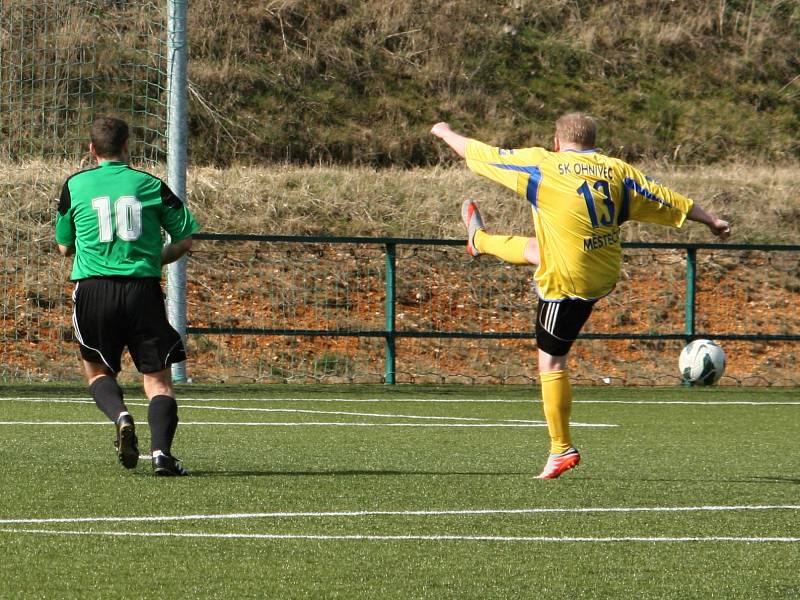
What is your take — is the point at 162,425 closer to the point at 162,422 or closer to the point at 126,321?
the point at 162,422

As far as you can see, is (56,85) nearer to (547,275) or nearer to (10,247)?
(10,247)

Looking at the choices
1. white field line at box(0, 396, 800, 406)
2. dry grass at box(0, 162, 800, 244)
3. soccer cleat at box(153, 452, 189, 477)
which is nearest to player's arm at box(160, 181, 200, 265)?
soccer cleat at box(153, 452, 189, 477)

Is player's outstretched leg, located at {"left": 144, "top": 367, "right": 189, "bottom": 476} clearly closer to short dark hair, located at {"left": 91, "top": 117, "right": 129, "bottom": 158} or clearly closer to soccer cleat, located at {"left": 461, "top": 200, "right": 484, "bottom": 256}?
short dark hair, located at {"left": 91, "top": 117, "right": 129, "bottom": 158}

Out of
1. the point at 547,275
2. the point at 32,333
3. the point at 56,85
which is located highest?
the point at 56,85

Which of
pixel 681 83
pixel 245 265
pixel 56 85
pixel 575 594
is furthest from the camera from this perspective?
pixel 681 83

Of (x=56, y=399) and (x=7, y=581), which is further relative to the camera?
(x=56, y=399)

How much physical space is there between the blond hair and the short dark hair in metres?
2.18

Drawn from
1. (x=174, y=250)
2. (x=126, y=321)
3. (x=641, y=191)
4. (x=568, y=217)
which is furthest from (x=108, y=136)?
(x=641, y=191)

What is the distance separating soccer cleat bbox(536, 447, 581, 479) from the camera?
303 inches

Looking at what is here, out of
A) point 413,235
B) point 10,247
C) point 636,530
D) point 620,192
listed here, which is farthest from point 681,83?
point 636,530

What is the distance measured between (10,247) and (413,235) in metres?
5.84

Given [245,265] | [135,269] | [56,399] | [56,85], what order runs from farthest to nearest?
1. [245,265]
2. [56,85]
3. [56,399]
4. [135,269]

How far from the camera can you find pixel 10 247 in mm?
20188

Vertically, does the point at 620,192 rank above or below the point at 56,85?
below
